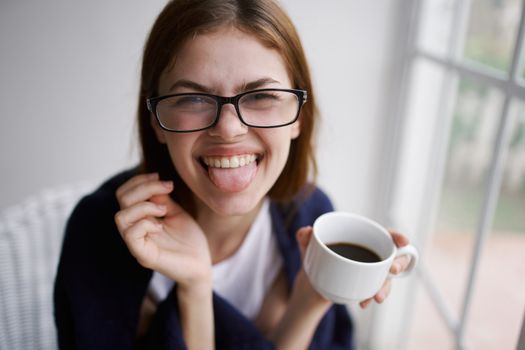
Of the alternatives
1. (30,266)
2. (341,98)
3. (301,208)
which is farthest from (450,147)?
(30,266)

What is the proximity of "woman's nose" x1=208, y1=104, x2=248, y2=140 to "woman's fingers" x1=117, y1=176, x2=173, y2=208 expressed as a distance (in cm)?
20

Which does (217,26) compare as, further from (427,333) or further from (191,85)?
(427,333)

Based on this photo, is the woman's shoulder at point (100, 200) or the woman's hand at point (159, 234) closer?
the woman's hand at point (159, 234)

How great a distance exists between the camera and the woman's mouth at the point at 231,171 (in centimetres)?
76

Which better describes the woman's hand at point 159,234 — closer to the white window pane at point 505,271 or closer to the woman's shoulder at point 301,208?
the woman's shoulder at point 301,208

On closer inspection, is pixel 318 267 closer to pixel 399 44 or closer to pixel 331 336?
pixel 331 336

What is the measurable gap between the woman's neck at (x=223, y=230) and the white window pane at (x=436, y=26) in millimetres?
798

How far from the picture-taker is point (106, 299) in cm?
93

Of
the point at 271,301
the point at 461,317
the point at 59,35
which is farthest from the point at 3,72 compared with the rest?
the point at 461,317

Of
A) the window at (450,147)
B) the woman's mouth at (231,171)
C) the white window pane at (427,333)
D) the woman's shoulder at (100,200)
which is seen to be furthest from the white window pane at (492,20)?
the white window pane at (427,333)

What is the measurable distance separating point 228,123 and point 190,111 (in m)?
0.08

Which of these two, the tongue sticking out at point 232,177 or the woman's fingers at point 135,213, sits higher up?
the tongue sticking out at point 232,177

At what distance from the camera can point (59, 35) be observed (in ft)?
4.57

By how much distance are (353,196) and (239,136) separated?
3.60ft
